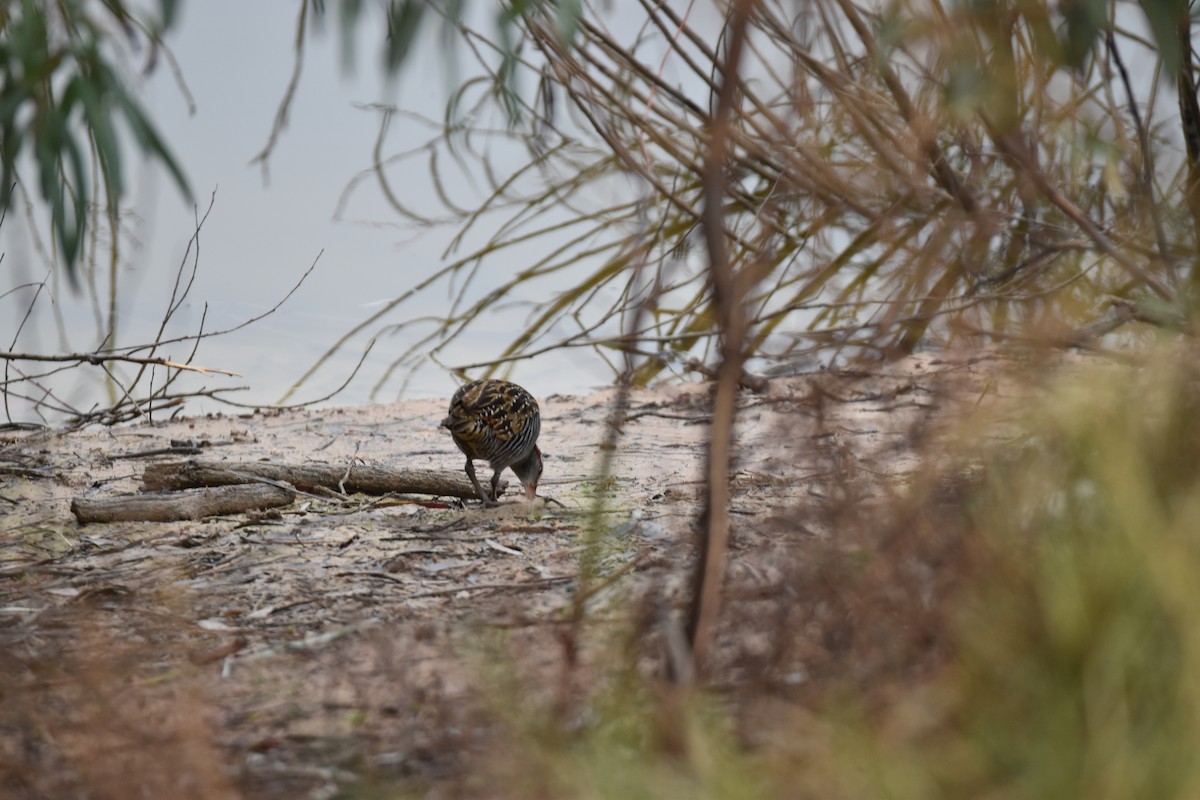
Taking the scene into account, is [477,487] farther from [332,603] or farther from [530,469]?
[332,603]

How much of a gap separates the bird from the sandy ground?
5.6 inches

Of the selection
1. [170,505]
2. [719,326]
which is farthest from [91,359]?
[719,326]

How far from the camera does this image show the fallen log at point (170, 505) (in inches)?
131

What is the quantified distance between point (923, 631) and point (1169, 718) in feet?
1.14

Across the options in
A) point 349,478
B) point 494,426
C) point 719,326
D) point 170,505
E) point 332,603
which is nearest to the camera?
point 719,326

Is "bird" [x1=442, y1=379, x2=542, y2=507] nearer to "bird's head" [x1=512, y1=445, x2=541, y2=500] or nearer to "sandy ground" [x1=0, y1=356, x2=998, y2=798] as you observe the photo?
"bird's head" [x1=512, y1=445, x2=541, y2=500]

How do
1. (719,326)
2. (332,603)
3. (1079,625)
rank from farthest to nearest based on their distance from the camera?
(332,603) → (1079,625) → (719,326)

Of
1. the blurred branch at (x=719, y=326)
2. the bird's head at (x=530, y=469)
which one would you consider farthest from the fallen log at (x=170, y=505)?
the blurred branch at (x=719, y=326)

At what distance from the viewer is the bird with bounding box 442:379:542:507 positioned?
3.56 m

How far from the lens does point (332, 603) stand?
2.48 metres

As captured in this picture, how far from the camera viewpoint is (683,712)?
1.38m

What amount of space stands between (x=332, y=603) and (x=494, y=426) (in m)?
1.17

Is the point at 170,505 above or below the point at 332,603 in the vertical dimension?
above

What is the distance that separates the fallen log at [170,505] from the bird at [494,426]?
646 mm
